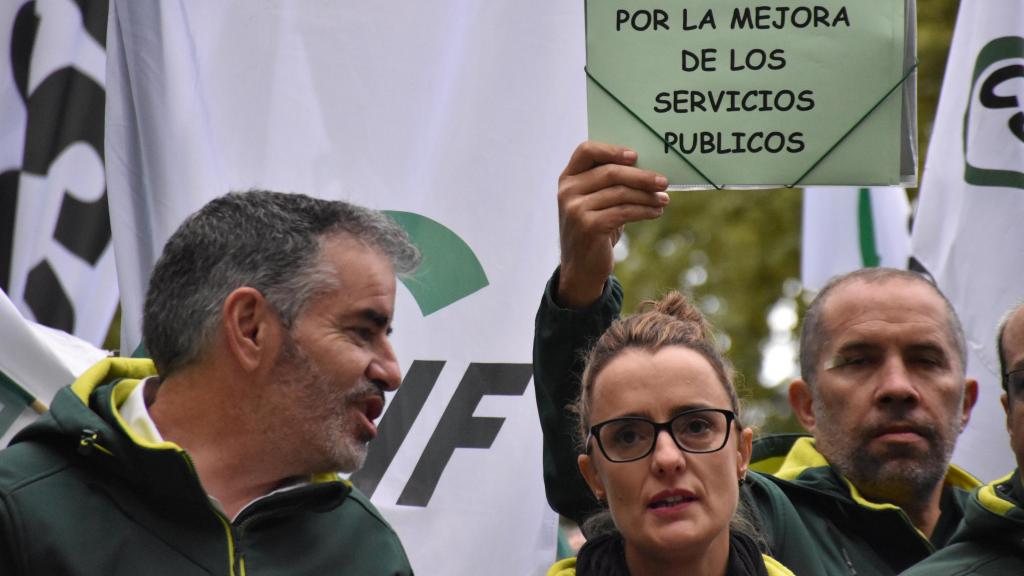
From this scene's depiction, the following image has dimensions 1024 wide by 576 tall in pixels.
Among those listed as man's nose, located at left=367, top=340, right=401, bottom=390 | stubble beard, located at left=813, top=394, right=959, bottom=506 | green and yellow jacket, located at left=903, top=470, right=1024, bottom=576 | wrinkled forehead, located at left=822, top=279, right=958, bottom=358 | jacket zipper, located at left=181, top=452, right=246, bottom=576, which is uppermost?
man's nose, located at left=367, top=340, right=401, bottom=390

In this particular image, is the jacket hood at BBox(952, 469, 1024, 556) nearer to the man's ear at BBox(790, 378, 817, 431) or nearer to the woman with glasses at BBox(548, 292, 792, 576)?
the woman with glasses at BBox(548, 292, 792, 576)

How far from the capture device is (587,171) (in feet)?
11.8

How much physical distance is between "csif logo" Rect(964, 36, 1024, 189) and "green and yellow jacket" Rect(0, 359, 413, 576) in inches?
118

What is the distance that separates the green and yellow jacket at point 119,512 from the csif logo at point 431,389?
3.09ft

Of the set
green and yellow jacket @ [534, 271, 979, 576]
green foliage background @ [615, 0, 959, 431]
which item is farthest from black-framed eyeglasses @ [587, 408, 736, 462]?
green foliage background @ [615, 0, 959, 431]

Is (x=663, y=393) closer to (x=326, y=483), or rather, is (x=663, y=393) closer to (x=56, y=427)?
(x=326, y=483)

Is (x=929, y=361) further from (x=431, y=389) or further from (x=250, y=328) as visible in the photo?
(x=250, y=328)

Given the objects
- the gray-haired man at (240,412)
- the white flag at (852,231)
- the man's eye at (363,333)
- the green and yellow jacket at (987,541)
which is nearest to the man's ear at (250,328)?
the gray-haired man at (240,412)

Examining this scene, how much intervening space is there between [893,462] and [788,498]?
0.29 m

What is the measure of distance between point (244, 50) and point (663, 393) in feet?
6.64

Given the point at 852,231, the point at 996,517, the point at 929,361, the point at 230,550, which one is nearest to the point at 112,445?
the point at 230,550

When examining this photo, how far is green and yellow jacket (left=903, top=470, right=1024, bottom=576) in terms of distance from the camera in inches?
133

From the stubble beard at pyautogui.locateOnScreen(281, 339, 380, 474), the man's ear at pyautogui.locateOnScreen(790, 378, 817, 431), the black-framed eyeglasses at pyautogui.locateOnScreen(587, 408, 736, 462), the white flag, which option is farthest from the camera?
the white flag

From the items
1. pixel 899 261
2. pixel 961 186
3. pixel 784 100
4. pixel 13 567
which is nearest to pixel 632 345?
pixel 784 100
